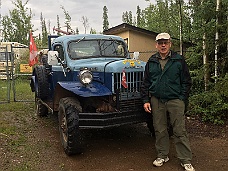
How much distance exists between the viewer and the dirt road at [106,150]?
432 centimetres

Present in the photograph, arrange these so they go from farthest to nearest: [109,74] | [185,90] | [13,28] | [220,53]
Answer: [13,28], [220,53], [109,74], [185,90]

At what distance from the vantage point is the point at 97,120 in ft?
14.4

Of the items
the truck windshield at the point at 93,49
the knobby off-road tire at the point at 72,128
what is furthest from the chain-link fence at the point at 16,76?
the knobby off-road tire at the point at 72,128

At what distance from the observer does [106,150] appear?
5.11m

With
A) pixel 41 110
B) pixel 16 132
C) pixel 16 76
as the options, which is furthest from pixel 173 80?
pixel 16 76

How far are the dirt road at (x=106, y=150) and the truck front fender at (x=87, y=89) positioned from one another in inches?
42.7

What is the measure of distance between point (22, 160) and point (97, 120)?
1.42m

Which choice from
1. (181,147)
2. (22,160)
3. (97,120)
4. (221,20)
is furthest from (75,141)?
(221,20)

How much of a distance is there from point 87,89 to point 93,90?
0.11 meters

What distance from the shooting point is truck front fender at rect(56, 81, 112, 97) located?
4.54 meters

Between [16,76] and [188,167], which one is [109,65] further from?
[16,76]

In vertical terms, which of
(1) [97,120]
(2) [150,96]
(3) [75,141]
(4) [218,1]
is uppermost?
(4) [218,1]

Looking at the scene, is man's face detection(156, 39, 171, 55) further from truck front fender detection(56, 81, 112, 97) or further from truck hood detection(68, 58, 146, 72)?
truck front fender detection(56, 81, 112, 97)

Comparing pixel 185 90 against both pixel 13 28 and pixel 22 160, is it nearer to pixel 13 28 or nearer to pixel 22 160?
pixel 22 160
